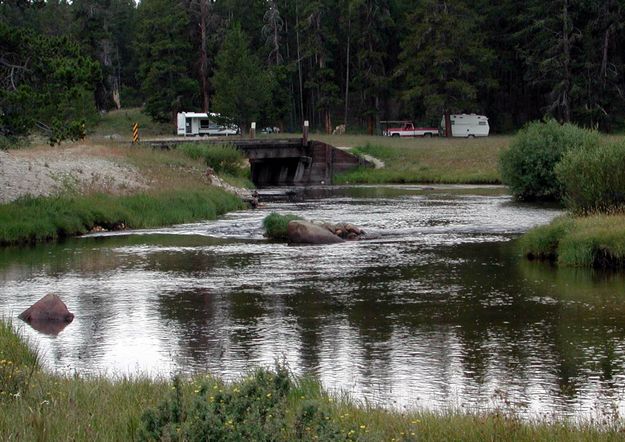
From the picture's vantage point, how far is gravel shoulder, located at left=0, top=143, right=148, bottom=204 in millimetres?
40938

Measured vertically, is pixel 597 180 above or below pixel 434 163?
above

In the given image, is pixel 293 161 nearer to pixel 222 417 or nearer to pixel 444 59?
pixel 444 59

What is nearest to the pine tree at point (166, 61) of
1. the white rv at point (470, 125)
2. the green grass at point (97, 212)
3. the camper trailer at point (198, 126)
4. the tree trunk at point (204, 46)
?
the tree trunk at point (204, 46)

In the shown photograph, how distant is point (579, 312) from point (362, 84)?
7924cm

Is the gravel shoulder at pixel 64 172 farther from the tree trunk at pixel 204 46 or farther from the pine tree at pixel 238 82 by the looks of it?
the tree trunk at pixel 204 46

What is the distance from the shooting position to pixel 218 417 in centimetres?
794

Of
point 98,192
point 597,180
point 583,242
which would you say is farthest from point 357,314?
point 98,192

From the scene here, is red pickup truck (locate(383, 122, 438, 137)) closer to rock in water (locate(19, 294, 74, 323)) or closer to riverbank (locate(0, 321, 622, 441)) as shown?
rock in water (locate(19, 294, 74, 323))

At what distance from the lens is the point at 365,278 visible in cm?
2722

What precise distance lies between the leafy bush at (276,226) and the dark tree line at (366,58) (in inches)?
1686

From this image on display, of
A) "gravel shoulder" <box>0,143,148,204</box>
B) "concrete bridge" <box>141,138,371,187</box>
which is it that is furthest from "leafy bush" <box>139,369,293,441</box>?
"concrete bridge" <box>141,138,371,187</box>

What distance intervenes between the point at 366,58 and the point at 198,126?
18.1m

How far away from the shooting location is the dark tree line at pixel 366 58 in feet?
277

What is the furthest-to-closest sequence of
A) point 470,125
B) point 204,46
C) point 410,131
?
point 204,46 → point 410,131 → point 470,125
